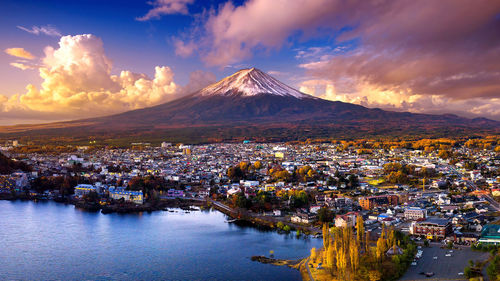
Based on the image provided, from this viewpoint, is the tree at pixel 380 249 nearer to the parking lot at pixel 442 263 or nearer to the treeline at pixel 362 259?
the treeline at pixel 362 259

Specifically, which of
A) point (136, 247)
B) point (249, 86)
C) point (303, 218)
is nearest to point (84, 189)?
point (136, 247)

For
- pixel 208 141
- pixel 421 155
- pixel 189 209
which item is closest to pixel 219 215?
pixel 189 209

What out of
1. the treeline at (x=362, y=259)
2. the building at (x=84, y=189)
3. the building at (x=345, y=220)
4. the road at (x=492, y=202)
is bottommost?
the treeline at (x=362, y=259)

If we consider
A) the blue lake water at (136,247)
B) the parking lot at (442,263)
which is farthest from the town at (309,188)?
the blue lake water at (136,247)

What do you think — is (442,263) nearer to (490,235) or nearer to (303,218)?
(490,235)

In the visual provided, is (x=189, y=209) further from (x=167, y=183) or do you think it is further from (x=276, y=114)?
(x=276, y=114)
